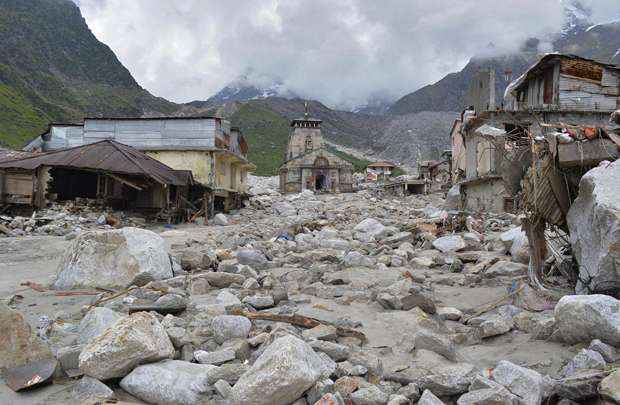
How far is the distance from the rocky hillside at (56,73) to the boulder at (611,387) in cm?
5566

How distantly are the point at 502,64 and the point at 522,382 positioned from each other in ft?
445

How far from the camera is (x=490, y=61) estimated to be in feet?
424

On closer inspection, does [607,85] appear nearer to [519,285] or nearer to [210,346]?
→ [519,285]

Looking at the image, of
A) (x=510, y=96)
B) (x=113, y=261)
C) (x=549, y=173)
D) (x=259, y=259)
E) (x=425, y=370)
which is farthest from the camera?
(x=510, y=96)

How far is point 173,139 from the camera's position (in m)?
25.4

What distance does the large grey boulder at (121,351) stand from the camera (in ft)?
10.6

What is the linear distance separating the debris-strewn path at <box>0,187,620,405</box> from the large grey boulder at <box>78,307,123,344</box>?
0.02 meters

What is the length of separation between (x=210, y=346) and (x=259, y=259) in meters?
4.16

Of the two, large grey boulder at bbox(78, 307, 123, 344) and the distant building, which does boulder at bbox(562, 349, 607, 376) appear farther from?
the distant building

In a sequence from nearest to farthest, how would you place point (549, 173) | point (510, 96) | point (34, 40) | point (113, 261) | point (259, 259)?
point (549, 173), point (113, 261), point (259, 259), point (510, 96), point (34, 40)

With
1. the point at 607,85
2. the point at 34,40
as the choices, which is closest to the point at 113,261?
the point at 607,85

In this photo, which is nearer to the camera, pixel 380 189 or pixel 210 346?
pixel 210 346

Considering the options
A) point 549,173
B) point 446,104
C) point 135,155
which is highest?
point 446,104

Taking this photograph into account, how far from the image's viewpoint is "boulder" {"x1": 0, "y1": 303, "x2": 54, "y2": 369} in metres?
3.53
